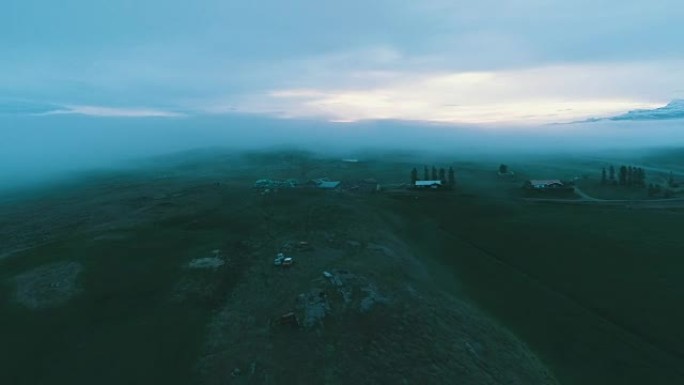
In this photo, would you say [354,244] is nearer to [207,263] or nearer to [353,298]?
[353,298]

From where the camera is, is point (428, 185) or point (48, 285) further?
point (428, 185)

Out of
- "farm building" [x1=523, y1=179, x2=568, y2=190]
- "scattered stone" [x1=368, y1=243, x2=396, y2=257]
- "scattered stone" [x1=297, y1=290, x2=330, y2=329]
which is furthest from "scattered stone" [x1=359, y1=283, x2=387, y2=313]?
"farm building" [x1=523, y1=179, x2=568, y2=190]

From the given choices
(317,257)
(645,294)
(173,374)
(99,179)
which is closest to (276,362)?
(173,374)

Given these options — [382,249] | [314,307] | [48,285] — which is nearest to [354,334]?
[314,307]

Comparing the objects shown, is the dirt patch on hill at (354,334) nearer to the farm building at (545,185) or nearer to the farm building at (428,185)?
the farm building at (428,185)

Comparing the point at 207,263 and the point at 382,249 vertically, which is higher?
the point at 207,263

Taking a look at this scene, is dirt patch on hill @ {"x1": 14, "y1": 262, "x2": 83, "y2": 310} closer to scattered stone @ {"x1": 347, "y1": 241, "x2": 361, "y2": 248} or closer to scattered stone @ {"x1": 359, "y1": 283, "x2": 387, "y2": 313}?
scattered stone @ {"x1": 359, "y1": 283, "x2": 387, "y2": 313}

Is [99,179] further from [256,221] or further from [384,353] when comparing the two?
[384,353]
